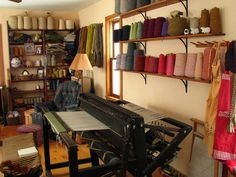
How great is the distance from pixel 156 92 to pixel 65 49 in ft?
11.2

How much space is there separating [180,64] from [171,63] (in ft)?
0.55

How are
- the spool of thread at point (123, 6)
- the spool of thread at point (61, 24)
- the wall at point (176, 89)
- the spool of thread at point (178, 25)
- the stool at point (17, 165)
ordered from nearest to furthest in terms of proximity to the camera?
the wall at point (176, 89) < the spool of thread at point (178, 25) < the stool at point (17, 165) < the spool of thread at point (123, 6) < the spool of thread at point (61, 24)

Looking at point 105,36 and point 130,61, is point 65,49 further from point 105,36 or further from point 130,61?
point 130,61

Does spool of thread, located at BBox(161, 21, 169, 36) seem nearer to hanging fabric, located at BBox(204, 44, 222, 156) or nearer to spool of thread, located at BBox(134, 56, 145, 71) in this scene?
spool of thread, located at BBox(134, 56, 145, 71)

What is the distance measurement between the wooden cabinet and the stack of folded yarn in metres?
2.73

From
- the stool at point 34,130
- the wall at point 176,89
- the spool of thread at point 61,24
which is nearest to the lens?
the wall at point 176,89

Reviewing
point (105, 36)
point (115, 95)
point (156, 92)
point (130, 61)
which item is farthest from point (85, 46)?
point (156, 92)

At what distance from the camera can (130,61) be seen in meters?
3.79

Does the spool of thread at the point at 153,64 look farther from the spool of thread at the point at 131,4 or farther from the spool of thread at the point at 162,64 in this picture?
the spool of thread at the point at 131,4

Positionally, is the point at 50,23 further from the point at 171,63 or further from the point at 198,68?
the point at 198,68

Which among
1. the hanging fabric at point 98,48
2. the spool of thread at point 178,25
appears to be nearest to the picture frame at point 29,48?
the hanging fabric at point 98,48

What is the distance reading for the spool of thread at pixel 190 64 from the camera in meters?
2.67

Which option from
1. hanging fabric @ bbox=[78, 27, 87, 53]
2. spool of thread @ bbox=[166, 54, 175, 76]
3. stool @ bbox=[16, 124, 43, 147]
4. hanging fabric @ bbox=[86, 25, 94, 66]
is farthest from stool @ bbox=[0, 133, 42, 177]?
hanging fabric @ bbox=[78, 27, 87, 53]

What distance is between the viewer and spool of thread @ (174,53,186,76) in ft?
Answer: 9.26
